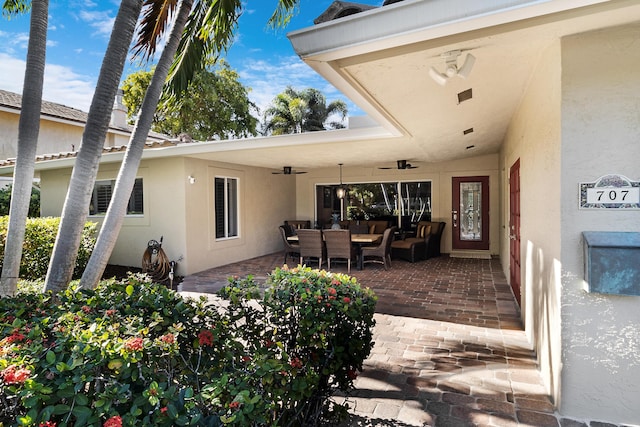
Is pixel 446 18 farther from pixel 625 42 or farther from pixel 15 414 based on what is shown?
pixel 15 414

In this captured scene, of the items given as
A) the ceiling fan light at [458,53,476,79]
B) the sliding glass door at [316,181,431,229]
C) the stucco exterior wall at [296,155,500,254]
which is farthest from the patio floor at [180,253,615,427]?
the sliding glass door at [316,181,431,229]

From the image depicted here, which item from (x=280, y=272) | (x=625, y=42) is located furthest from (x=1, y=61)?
(x=625, y=42)

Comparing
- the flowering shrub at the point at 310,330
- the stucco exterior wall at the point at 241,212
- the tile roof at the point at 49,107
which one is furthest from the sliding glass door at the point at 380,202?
the tile roof at the point at 49,107

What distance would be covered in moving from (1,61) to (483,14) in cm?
1408

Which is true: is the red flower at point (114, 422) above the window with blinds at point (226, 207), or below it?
below

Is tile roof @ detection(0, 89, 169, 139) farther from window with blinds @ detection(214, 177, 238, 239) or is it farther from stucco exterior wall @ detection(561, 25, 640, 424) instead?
stucco exterior wall @ detection(561, 25, 640, 424)

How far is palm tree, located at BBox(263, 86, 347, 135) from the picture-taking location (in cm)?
2264

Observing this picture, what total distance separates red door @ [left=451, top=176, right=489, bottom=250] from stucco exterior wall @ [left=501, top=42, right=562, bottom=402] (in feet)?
21.8

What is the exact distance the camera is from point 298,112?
891 inches

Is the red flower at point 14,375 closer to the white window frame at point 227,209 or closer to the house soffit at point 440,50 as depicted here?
the house soffit at point 440,50

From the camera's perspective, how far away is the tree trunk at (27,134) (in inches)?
147

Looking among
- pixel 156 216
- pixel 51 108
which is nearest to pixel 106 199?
pixel 156 216

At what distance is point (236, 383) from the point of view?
1.55m

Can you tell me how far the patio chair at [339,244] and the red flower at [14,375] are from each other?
7.29 m
